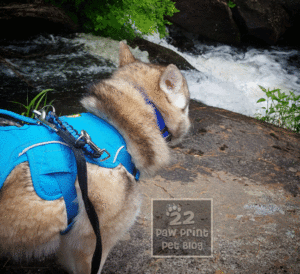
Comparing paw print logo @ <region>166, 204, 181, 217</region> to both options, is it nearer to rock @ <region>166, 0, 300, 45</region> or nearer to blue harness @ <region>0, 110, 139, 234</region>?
blue harness @ <region>0, 110, 139, 234</region>

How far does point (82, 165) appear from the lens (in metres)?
1.16

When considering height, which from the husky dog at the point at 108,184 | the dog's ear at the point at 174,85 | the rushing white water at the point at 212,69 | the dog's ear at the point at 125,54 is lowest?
the husky dog at the point at 108,184

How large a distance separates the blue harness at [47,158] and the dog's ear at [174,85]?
25.0 inches

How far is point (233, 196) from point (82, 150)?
5.70ft

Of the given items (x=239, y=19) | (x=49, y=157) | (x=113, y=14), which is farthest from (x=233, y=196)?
(x=239, y=19)

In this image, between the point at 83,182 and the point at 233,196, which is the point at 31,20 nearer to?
the point at 83,182

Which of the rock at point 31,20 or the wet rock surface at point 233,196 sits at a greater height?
the rock at point 31,20

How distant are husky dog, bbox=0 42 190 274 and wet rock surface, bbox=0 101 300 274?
379 mm

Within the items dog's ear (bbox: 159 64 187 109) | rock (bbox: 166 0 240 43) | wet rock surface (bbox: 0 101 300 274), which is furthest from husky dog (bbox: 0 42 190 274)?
rock (bbox: 166 0 240 43)

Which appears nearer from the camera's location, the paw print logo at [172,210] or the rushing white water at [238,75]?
the paw print logo at [172,210]

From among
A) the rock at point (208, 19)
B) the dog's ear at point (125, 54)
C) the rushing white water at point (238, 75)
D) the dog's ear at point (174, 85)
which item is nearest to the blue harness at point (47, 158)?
the dog's ear at point (174, 85)

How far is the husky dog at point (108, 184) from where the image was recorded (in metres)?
1.17

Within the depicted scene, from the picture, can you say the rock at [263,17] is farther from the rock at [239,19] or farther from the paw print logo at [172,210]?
the paw print logo at [172,210]

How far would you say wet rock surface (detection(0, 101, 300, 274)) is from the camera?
177 cm
